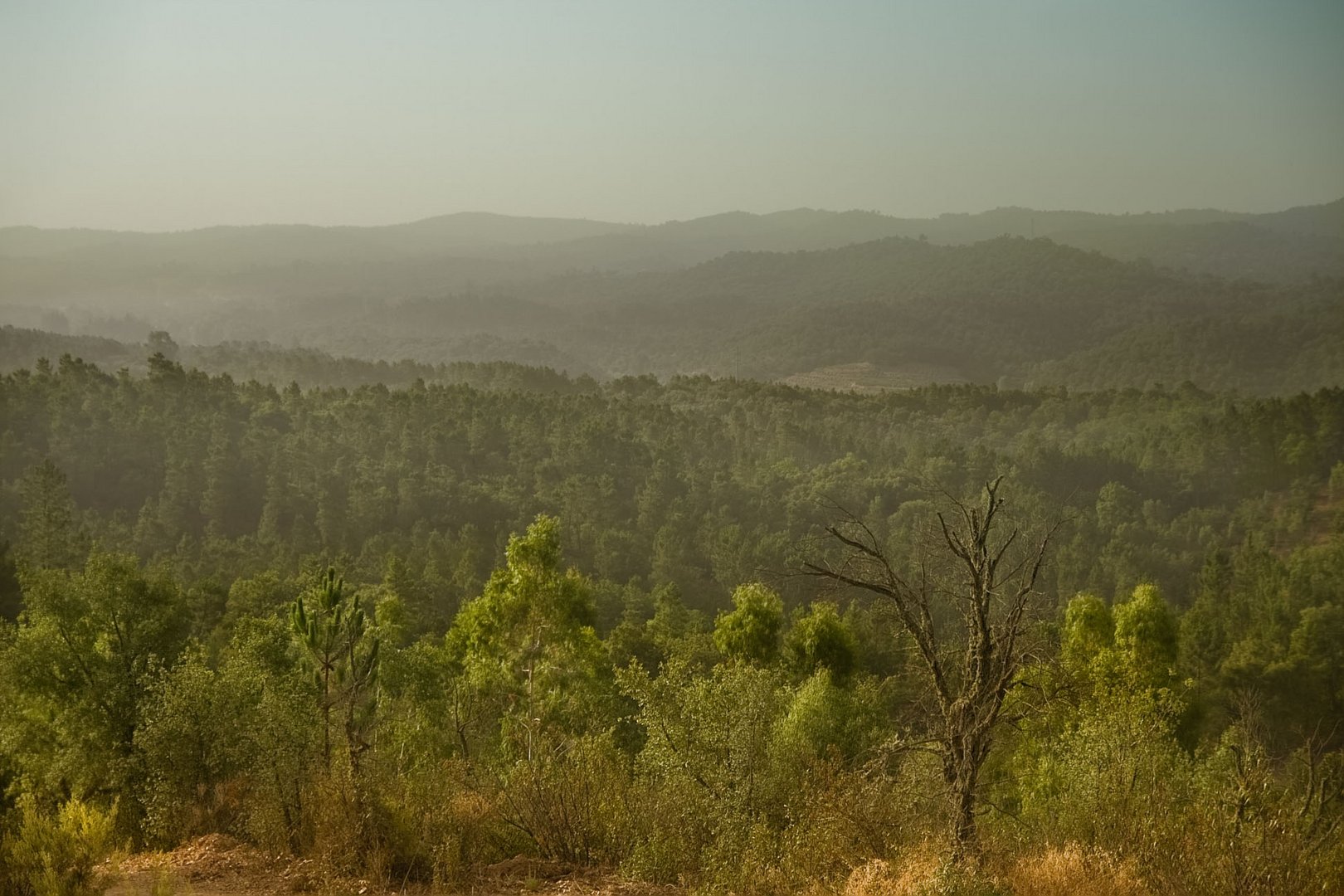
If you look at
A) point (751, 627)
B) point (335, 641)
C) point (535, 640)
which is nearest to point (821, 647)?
point (751, 627)

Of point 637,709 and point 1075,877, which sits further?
point 637,709

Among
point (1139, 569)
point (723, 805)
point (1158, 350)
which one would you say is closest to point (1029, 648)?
point (723, 805)

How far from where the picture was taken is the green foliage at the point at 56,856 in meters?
10.7

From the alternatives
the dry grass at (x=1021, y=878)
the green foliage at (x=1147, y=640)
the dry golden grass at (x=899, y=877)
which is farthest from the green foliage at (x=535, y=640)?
the green foliage at (x=1147, y=640)

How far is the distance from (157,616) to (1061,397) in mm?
127172

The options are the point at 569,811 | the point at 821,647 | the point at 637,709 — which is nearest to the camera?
the point at 569,811

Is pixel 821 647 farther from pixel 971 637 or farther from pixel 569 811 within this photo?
pixel 971 637

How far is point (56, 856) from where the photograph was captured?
36.9ft

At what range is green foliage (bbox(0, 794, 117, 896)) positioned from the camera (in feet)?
35.0

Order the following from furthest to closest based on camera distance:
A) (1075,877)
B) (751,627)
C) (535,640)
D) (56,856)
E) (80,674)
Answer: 1. (751,627)
2. (535,640)
3. (80,674)
4. (1075,877)
5. (56,856)

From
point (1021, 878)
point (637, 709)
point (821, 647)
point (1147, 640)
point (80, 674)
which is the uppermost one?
point (80, 674)

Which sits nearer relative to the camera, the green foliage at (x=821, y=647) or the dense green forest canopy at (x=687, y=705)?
the dense green forest canopy at (x=687, y=705)

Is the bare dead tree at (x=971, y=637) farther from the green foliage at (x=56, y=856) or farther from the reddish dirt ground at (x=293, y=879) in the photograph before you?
the green foliage at (x=56, y=856)

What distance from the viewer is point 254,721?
51.2ft
